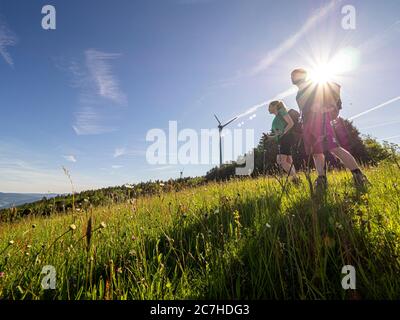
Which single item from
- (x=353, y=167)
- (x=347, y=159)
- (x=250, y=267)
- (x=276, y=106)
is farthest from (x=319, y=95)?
(x=250, y=267)

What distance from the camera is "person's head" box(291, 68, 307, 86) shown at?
5.59 metres

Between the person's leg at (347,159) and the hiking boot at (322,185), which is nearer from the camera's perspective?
the hiking boot at (322,185)

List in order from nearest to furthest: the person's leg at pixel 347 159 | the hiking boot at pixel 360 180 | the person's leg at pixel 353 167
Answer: the hiking boot at pixel 360 180
the person's leg at pixel 353 167
the person's leg at pixel 347 159

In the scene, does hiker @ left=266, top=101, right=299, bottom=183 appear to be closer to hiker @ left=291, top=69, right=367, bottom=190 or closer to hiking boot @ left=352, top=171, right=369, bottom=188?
hiker @ left=291, top=69, right=367, bottom=190

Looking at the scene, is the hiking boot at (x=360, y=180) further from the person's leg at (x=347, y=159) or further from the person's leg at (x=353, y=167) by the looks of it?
the person's leg at (x=347, y=159)

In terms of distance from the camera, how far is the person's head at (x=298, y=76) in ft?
18.3

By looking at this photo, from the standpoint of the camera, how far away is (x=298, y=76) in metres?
5.66

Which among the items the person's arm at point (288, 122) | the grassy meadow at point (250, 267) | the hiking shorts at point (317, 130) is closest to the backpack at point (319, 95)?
the hiking shorts at point (317, 130)

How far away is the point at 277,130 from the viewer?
684cm

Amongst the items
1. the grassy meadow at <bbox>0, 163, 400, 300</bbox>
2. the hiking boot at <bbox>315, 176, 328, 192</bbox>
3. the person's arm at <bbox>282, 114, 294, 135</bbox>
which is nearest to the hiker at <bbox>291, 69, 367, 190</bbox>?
the hiking boot at <bbox>315, 176, 328, 192</bbox>

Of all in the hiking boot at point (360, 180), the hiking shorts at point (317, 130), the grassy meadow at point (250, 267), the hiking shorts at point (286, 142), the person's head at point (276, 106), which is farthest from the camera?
the person's head at point (276, 106)

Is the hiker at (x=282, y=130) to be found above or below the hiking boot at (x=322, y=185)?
above
